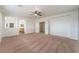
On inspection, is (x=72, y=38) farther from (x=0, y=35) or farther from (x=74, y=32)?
(x=0, y=35)

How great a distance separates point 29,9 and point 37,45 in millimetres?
661

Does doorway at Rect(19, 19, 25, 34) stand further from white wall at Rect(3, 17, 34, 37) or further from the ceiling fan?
the ceiling fan

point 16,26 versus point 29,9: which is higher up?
point 29,9

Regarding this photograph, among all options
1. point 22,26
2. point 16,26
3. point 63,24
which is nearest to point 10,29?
point 16,26

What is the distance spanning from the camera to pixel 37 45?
1.54 metres

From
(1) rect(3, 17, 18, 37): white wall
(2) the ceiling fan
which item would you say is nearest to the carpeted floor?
(1) rect(3, 17, 18, 37): white wall

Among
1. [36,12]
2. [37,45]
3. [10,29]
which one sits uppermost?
[36,12]

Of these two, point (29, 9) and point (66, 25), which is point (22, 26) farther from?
point (66, 25)

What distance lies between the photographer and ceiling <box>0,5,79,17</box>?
1.51 metres

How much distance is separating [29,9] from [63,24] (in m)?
0.67

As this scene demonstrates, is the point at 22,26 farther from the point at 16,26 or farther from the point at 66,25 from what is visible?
the point at 66,25

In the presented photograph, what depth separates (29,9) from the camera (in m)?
1.56
